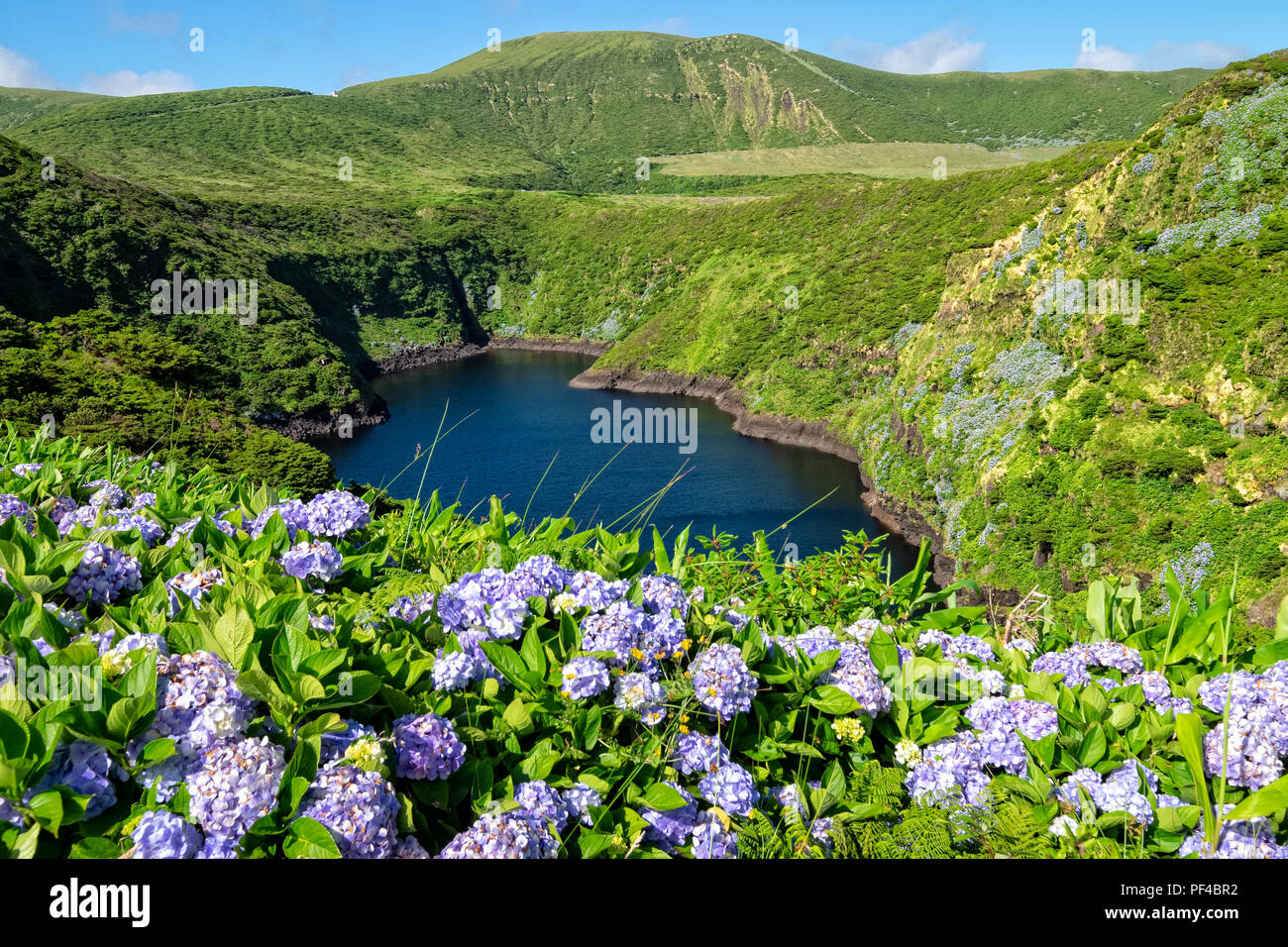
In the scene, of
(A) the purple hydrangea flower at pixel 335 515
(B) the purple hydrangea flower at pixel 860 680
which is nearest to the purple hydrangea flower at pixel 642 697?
(B) the purple hydrangea flower at pixel 860 680

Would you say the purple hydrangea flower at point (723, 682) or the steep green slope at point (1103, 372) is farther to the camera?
the steep green slope at point (1103, 372)

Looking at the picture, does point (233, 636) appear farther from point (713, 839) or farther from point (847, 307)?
point (847, 307)

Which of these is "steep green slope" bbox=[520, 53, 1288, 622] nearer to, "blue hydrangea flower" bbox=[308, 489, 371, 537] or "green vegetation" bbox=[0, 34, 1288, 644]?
"green vegetation" bbox=[0, 34, 1288, 644]

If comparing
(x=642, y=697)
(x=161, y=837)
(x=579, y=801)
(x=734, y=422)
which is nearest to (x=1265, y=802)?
(x=642, y=697)

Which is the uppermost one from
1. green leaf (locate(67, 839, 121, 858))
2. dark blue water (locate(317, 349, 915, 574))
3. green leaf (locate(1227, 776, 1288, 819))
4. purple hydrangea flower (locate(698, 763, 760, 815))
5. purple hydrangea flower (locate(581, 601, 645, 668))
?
purple hydrangea flower (locate(581, 601, 645, 668))

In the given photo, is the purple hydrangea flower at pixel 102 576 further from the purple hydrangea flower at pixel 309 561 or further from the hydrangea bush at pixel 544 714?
the purple hydrangea flower at pixel 309 561

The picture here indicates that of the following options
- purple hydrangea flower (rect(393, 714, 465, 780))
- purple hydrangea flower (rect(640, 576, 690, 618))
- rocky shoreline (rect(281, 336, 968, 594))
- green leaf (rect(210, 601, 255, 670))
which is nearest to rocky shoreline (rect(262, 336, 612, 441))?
rocky shoreline (rect(281, 336, 968, 594))

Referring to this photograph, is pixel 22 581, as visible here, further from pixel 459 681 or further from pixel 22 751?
pixel 459 681
